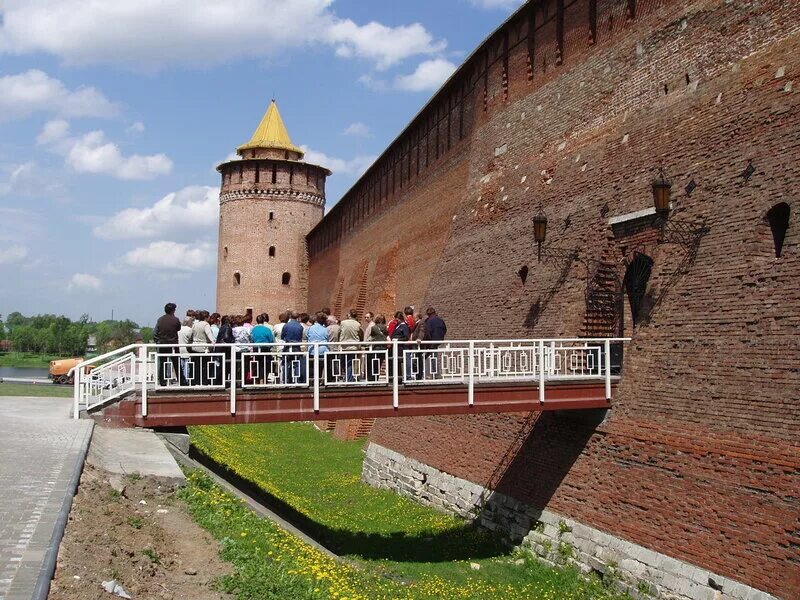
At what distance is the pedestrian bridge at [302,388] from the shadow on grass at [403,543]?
248 centimetres

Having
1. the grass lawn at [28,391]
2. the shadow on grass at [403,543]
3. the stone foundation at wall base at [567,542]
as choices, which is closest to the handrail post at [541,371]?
the stone foundation at wall base at [567,542]

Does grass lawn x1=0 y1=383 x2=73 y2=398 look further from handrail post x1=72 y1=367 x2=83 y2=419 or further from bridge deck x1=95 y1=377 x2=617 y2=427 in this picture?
bridge deck x1=95 y1=377 x2=617 y2=427

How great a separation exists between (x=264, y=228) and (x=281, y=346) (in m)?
26.7

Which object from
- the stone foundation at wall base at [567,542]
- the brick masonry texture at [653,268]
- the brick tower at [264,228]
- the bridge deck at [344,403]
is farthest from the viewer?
the brick tower at [264,228]

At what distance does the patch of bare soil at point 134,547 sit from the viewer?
5.01 meters

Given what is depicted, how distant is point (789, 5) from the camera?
9.18 m

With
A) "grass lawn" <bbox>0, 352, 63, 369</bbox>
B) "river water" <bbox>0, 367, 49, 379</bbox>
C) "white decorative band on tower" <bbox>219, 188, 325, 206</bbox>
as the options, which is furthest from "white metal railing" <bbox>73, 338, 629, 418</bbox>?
"grass lawn" <bbox>0, 352, 63, 369</bbox>

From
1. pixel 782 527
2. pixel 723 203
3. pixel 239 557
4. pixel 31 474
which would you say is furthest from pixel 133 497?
pixel 723 203

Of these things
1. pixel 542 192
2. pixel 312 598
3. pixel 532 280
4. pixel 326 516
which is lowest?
pixel 326 516

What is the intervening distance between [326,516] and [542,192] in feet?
20.6

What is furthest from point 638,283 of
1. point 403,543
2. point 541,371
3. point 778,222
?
point 403,543

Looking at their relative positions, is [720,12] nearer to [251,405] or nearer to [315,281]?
[251,405]

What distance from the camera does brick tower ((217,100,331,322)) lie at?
3681 cm

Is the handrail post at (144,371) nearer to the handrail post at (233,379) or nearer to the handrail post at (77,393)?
the handrail post at (77,393)
